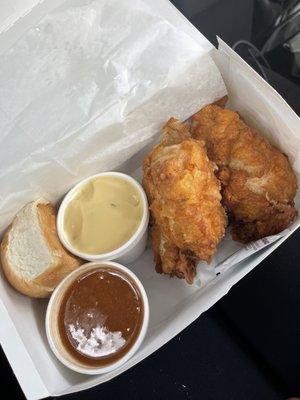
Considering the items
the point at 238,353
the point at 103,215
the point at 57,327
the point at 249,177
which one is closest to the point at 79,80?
the point at 103,215

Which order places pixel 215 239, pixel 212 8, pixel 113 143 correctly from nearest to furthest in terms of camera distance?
1. pixel 215 239
2. pixel 113 143
3. pixel 212 8

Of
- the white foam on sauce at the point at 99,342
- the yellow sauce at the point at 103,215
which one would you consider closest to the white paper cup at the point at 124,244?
the yellow sauce at the point at 103,215

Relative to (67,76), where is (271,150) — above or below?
below

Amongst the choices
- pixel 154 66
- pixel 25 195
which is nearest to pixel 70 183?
pixel 25 195

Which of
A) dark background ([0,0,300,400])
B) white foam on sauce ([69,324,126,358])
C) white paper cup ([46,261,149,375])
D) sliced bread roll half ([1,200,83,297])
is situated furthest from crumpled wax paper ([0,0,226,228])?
dark background ([0,0,300,400])

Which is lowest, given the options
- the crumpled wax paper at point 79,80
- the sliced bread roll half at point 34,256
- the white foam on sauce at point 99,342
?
the white foam on sauce at point 99,342

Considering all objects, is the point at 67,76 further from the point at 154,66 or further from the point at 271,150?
the point at 271,150

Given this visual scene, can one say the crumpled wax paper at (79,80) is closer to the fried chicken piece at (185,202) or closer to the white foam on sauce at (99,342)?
the fried chicken piece at (185,202)
